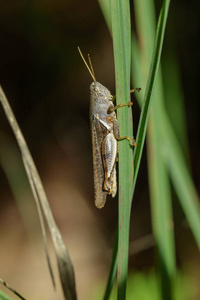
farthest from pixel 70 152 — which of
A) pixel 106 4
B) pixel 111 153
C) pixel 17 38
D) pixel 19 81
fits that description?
pixel 106 4

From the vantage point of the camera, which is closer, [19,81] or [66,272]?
[66,272]

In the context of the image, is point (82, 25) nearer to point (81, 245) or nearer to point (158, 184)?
point (81, 245)

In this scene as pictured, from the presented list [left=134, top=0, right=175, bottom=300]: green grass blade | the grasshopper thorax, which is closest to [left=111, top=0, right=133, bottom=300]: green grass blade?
[left=134, top=0, right=175, bottom=300]: green grass blade

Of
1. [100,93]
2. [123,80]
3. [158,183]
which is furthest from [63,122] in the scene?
[123,80]

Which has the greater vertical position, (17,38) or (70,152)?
(17,38)

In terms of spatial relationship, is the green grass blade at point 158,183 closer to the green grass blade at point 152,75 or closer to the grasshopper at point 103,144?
the green grass blade at point 152,75

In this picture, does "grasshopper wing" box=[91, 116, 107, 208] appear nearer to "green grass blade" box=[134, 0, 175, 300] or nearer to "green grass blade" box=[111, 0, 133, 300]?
"green grass blade" box=[134, 0, 175, 300]
